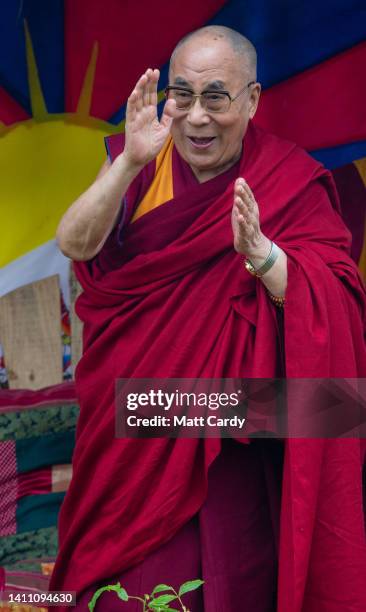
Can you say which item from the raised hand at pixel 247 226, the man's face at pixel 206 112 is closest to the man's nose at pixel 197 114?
the man's face at pixel 206 112

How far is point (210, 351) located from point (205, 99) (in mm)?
696

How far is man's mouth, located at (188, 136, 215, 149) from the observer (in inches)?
109

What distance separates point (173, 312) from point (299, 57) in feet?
4.46

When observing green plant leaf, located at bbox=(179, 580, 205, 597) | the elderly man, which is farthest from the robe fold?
green plant leaf, located at bbox=(179, 580, 205, 597)

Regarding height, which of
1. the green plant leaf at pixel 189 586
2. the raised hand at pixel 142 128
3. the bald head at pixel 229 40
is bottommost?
the green plant leaf at pixel 189 586

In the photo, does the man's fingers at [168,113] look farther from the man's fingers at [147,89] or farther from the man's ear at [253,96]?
the man's ear at [253,96]

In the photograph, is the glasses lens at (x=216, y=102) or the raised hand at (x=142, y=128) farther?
the glasses lens at (x=216, y=102)

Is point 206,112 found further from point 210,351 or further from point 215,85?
point 210,351

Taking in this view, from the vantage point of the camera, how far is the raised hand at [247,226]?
244 cm

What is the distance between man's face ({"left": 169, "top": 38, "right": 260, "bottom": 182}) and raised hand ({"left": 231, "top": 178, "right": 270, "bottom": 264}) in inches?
13.8

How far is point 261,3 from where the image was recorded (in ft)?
A: 11.7

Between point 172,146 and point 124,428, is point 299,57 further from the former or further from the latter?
point 124,428

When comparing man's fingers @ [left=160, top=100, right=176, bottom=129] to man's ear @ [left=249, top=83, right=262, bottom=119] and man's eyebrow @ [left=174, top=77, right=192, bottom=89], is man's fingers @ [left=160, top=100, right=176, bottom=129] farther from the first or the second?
man's ear @ [left=249, top=83, right=262, bottom=119]

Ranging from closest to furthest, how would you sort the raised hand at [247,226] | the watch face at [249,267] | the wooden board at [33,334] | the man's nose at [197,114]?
the raised hand at [247,226] → the watch face at [249,267] → the man's nose at [197,114] → the wooden board at [33,334]
